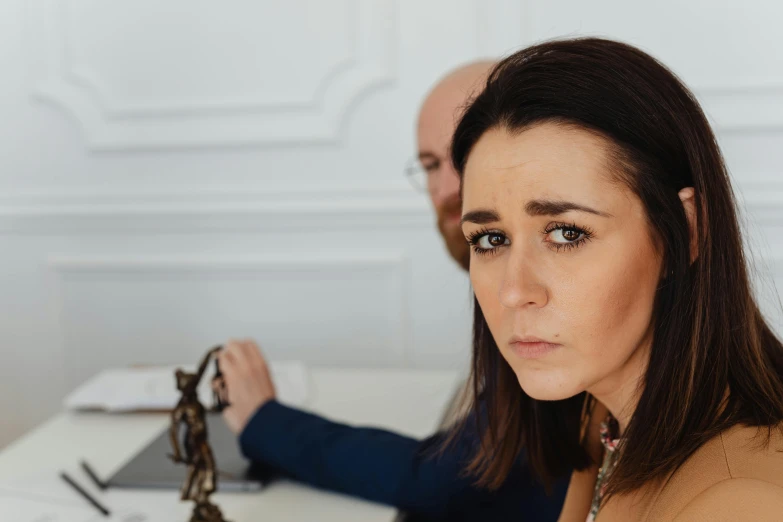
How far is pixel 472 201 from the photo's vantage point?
3.16 ft

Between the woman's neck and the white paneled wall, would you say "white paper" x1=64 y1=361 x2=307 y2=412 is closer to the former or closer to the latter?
the white paneled wall

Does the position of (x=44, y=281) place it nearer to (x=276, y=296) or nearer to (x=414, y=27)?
(x=276, y=296)

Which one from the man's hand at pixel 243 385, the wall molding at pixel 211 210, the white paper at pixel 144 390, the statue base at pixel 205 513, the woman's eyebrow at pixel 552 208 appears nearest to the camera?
the woman's eyebrow at pixel 552 208

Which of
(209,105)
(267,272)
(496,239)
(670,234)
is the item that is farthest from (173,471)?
(209,105)

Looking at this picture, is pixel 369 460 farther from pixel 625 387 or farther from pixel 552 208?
pixel 552 208

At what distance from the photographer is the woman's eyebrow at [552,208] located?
88 cm

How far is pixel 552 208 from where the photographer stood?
0.89 metres

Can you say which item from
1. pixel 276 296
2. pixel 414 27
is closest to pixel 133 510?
pixel 276 296

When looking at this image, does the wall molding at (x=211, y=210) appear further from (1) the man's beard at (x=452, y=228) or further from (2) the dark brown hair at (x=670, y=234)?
(2) the dark brown hair at (x=670, y=234)

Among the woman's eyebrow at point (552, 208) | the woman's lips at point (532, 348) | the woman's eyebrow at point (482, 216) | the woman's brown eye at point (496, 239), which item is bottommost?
the woman's lips at point (532, 348)

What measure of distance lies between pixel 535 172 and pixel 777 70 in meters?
1.72

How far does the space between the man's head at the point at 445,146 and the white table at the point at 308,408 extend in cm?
32

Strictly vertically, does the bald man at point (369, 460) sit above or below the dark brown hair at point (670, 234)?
below

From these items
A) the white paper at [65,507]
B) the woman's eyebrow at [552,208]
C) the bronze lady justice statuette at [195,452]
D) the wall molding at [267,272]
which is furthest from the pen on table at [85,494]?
the wall molding at [267,272]
